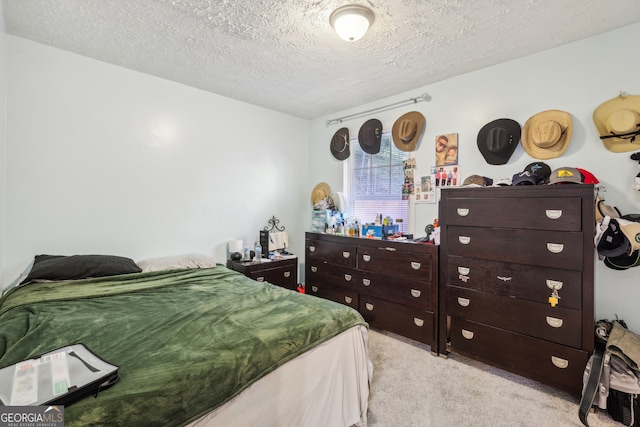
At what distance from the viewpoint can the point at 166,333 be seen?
1.44 m

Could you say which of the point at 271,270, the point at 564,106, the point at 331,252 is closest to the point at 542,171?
the point at 564,106

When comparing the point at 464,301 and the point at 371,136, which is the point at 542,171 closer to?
the point at 464,301

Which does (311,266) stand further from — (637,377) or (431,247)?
(637,377)

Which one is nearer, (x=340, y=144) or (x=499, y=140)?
(x=499, y=140)

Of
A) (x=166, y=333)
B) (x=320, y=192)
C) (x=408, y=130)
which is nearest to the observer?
(x=166, y=333)

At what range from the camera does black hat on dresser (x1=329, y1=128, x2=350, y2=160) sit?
3.87 m

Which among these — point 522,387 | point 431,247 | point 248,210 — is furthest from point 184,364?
point 248,210

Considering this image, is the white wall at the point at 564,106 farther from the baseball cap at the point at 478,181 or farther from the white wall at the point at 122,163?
the white wall at the point at 122,163

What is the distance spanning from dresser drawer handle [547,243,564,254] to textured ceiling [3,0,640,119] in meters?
1.55

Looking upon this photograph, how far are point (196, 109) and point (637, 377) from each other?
4.21 m

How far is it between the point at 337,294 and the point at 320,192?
58.4 inches

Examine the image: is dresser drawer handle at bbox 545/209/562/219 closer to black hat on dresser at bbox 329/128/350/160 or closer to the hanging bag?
the hanging bag

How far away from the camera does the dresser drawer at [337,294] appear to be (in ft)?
10.5

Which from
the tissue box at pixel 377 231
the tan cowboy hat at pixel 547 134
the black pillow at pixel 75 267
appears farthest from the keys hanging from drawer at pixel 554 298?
the black pillow at pixel 75 267
